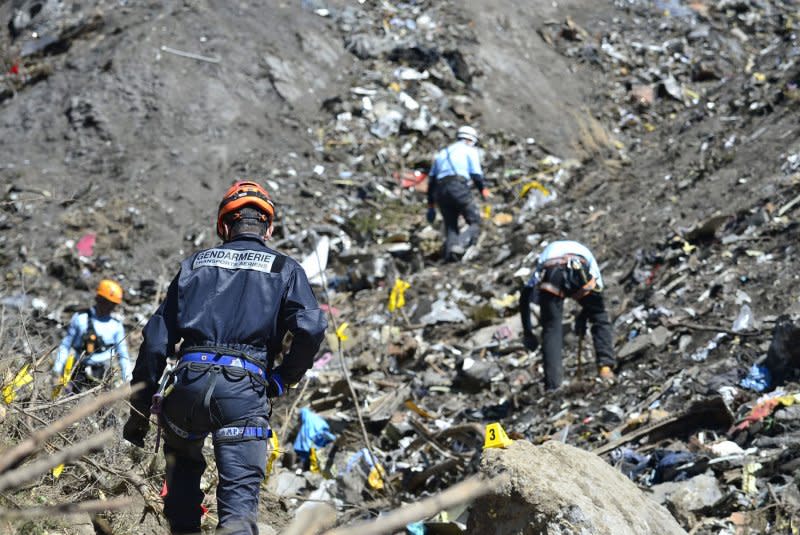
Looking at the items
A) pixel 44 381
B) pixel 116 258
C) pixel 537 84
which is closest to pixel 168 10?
pixel 116 258

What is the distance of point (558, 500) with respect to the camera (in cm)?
337

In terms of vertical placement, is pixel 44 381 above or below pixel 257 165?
above

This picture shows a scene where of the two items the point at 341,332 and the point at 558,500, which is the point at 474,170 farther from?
the point at 558,500

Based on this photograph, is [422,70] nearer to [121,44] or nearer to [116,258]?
[121,44]

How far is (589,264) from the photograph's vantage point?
22.8ft

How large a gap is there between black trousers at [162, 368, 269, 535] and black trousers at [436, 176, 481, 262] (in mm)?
7053

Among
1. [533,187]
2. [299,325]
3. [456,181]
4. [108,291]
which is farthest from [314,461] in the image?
[533,187]

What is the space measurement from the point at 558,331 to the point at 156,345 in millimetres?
4082

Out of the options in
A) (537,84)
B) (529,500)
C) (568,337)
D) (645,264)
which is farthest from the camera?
(537,84)

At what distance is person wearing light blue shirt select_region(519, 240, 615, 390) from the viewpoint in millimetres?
6910

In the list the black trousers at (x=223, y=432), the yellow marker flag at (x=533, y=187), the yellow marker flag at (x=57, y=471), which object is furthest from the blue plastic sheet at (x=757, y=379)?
the yellow marker flag at (x=533, y=187)

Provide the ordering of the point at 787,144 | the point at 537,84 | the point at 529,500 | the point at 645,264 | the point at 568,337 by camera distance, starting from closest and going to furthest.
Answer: the point at 529,500
the point at 568,337
the point at 645,264
the point at 787,144
the point at 537,84

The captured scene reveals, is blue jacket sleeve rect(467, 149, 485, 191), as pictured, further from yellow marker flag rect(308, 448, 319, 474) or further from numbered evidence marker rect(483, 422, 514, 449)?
numbered evidence marker rect(483, 422, 514, 449)

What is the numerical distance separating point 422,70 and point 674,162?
4421 millimetres
